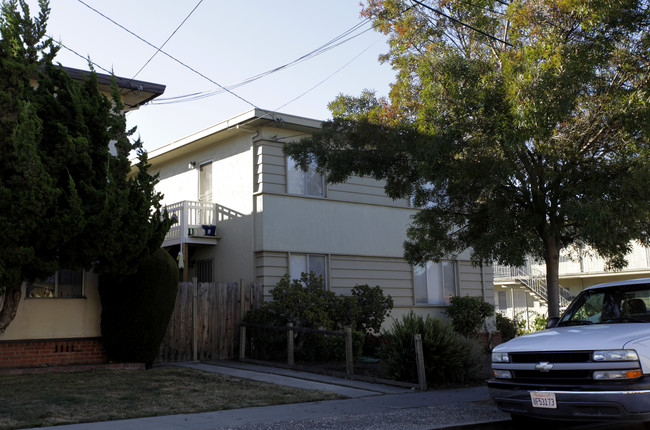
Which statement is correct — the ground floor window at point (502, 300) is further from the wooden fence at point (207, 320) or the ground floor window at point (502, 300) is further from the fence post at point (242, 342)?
the fence post at point (242, 342)

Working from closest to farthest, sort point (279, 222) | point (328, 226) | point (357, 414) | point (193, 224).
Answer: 1. point (357, 414)
2. point (279, 222)
3. point (328, 226)
4. point (193, 224)

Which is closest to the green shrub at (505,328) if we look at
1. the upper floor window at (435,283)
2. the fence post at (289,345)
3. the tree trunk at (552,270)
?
the upper floor window at (435,283)

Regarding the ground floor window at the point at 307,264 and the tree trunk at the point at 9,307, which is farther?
the ground floor window at the point at 307,264

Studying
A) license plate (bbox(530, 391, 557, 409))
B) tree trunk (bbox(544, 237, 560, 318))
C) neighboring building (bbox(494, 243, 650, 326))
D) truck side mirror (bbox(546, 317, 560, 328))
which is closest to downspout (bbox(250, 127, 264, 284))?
tree trunk (bbox(544, 237, 560, 318))

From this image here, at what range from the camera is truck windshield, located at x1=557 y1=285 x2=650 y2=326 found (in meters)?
7.92

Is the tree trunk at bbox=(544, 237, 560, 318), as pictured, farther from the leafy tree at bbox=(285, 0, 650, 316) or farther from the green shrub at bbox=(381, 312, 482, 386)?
the green shrub at bbox=(381, 312, 482, 386)

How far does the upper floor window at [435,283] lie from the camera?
20500 millimetres

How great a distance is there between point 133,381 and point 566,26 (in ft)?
30.8

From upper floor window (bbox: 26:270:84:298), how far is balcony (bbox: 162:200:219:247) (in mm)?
4383

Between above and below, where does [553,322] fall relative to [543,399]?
above

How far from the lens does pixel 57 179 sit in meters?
11.7

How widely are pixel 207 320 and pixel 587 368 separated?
10674mm

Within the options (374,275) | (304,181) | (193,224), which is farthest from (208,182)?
(374,275)

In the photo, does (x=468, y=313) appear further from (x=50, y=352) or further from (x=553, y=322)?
(x=50, y=352)
